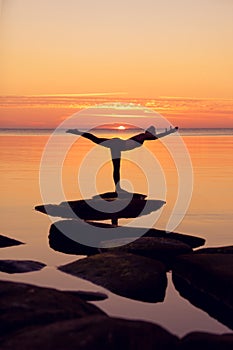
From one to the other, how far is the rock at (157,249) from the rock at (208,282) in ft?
2.77

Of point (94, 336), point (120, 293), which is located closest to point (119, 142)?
point (120, 293)

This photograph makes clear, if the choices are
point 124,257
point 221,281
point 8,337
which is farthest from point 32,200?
point 8,337

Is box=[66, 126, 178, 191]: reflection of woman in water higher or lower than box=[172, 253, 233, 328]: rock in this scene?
higher

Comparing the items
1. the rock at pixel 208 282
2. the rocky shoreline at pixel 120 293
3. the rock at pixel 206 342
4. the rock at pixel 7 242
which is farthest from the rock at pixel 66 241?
the rock at pixel 206 342

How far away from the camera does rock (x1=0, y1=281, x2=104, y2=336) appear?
25.7 ft

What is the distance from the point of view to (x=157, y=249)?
12688 millimetres

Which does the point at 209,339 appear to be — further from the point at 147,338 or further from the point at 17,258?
the point at 17,258

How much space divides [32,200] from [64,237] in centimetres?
646

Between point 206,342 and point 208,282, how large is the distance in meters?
3.11

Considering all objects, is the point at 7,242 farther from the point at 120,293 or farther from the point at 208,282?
the point at 208,282

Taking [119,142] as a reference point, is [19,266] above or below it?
below

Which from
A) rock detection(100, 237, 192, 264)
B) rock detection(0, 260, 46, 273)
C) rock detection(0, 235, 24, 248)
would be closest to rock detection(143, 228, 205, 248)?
rock detection(100, 237, 192, 264)

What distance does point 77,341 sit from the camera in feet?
22.5

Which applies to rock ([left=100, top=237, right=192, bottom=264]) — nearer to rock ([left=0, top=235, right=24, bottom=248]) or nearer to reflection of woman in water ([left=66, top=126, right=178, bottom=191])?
rock ([left=0, top=235, right=24, bottom=248])
